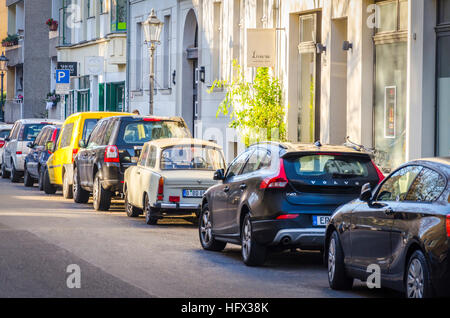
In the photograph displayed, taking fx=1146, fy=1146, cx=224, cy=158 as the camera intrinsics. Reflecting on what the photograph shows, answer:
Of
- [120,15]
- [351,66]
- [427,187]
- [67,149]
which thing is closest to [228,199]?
[427,187]

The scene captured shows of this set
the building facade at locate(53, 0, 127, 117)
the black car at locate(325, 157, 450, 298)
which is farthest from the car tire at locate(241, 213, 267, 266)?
the building facade at locate(53, 0, 127, 117)

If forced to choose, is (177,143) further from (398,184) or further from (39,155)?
(39,155)

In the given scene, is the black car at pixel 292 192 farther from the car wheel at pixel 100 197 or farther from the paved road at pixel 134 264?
the car wheel at pixel 100 197

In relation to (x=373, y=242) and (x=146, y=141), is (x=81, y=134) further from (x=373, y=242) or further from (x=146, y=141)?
(x=373, y=242)

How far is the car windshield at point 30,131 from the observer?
34.1 m

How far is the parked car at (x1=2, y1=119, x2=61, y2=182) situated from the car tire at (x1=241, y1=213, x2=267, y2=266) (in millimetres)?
20126

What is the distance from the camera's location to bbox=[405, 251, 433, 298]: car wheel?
9.35 m

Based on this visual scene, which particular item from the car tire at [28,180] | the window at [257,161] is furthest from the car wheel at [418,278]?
the car tire at [28,180]

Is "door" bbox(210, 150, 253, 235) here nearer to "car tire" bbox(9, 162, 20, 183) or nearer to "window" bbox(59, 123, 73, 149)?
"window" bbox(59, 123, 73, 149)

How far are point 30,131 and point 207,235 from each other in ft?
63.4
